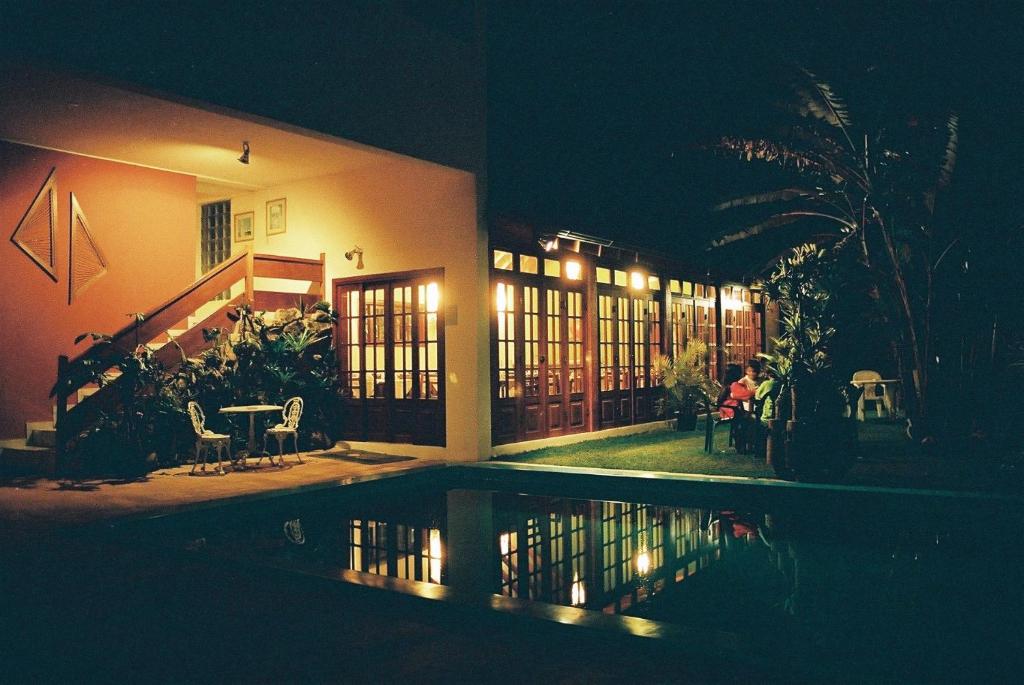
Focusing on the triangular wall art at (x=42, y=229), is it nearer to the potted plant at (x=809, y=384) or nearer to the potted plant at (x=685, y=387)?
the potted plant at (x=809, y=384)

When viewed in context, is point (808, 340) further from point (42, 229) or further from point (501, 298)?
point (42, 229)

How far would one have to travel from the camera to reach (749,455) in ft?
33.0

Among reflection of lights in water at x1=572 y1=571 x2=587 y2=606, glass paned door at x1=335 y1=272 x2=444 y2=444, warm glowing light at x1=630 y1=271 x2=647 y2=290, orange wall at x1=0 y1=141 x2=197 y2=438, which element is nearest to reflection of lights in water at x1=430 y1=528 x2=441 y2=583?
reflection of lights in water at x1=572 y1=571 x2=587 y2=606

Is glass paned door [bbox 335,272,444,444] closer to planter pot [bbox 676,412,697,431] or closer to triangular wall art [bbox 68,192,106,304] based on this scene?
triangular wall art [bbox 68,192,106,304]

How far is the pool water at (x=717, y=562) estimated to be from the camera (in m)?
4.14

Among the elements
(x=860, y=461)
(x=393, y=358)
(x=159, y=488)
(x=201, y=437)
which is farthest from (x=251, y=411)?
(x=860, y=461)

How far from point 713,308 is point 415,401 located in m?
7.88

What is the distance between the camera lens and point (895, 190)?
10.3 m

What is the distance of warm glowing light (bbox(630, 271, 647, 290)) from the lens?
13709 mm

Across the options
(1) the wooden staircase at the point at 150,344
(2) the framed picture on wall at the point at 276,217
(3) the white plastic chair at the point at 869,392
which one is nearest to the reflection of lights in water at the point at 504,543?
(1) the wooden staircase at the point at 150,344

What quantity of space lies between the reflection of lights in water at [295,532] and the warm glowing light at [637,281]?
7.87m

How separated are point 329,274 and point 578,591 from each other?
768 centimetres

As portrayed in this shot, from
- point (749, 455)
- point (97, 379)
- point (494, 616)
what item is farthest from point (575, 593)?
point (97, 379)

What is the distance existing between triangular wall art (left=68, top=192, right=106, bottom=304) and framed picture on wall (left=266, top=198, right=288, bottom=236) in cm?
230
